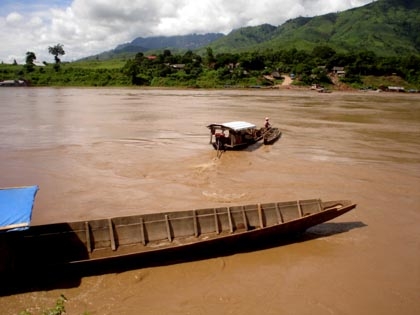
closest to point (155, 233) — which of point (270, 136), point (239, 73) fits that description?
point (270, 136)

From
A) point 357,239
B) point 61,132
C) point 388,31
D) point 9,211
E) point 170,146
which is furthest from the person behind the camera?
point 388,31

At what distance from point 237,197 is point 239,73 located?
6678 centimetres

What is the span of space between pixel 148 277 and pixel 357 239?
555 cm

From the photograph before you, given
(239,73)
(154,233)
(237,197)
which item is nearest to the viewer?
(154,233)

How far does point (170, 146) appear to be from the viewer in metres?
20.6

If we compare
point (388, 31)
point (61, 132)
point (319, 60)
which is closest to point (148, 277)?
point (61, 132)

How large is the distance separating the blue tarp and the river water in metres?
1.48

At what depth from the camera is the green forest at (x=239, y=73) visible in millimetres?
75250

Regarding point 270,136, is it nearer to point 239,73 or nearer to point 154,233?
→ point 154,233

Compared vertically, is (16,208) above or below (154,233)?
above

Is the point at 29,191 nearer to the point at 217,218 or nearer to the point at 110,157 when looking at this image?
the point at 217,218

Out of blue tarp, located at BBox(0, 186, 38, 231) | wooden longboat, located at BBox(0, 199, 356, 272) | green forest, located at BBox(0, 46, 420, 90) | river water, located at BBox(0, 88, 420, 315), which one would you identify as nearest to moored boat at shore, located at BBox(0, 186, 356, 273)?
wooden longboat, located at BBox(0, 199, 356, 272)

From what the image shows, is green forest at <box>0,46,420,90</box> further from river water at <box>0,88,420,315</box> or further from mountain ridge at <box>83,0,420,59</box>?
river water at <box>0,88,420,315</box>

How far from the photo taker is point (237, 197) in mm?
12852
